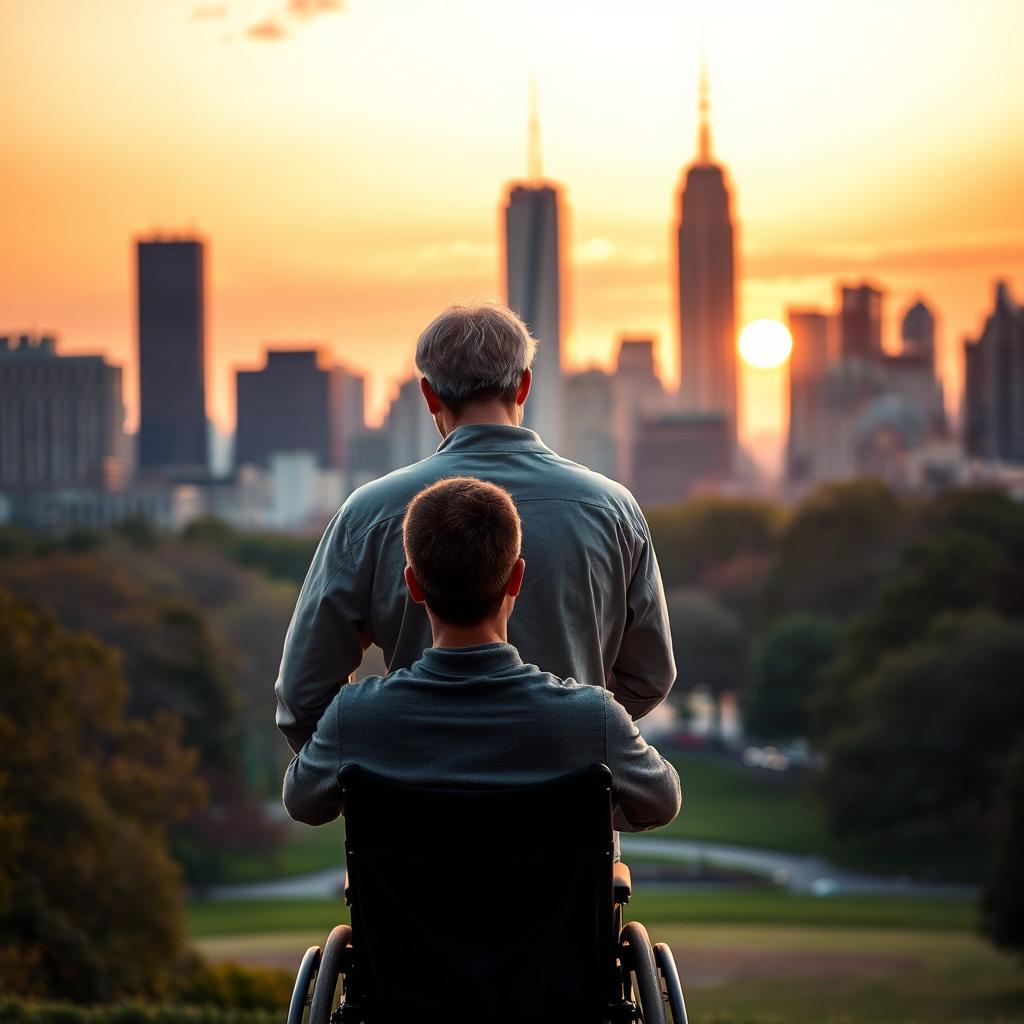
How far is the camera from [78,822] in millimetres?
21562

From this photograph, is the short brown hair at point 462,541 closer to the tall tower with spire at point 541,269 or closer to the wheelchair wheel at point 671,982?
the wheelchair wheel at point 671,982

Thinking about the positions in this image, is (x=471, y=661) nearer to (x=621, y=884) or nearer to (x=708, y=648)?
(x=621, y=884)

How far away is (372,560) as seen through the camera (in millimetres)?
3156

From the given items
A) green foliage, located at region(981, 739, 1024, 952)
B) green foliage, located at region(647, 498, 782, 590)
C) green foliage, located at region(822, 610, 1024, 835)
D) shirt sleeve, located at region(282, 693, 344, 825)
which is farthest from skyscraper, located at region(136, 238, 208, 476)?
shirt sleeve, located at region(282, 693, 344, 825)

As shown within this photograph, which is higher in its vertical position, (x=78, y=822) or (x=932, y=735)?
(x=78, y=822)

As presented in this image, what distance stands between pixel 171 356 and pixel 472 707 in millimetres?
194011

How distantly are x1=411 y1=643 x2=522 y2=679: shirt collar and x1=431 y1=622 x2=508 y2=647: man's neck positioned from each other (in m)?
0.01

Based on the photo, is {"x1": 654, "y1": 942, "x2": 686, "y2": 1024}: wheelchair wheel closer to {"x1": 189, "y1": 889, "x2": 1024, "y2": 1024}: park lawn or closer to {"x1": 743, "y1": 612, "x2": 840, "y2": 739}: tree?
{"x1": 189, "y1": 889, "x2": 1024, "y2": 1024}: park lawn

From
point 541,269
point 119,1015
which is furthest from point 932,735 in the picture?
point 541,269

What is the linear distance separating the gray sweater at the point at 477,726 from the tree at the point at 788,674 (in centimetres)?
4338

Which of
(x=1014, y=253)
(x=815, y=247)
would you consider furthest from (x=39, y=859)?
(x=815, y=247)

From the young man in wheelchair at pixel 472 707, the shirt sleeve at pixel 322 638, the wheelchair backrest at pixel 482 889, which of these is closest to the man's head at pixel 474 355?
the shirt sleeve at pixel 322 638

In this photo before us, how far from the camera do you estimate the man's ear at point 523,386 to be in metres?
3.27

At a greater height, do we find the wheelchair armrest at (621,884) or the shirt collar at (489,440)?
the shirt collar at (489,440)
